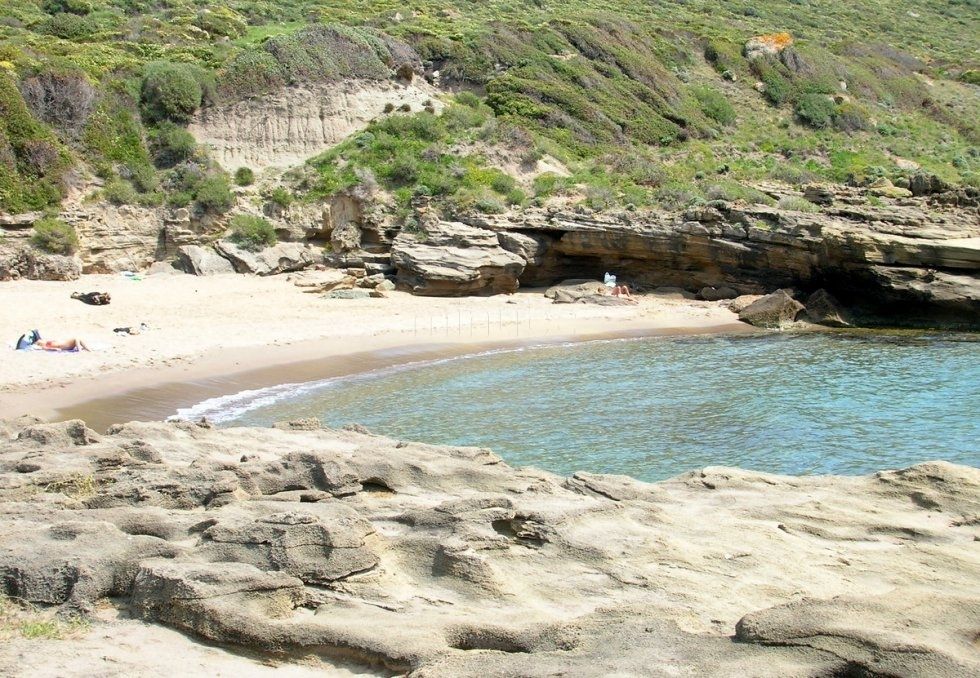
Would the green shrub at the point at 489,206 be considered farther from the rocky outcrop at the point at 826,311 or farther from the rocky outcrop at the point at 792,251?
the rocky outcrop at the point at 826,311

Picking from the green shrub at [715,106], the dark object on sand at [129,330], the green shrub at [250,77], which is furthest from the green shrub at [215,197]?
the green shrub at [715,106]

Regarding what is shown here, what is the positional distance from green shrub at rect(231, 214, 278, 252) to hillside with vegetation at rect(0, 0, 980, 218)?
4.42 feet

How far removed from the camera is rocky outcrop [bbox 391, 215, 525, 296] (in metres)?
23.6

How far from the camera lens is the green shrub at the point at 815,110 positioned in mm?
41750

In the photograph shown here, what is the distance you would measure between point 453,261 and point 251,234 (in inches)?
234

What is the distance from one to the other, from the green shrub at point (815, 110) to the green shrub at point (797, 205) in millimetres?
18456

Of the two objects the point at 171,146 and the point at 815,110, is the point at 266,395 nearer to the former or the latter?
the point at 171,146

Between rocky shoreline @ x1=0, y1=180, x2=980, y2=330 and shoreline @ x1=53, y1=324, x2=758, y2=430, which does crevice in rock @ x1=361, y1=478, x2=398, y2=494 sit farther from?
rocky shoreline @ x1=0, y1=180, x2=980, y2=330

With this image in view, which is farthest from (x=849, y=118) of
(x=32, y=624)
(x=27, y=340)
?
(x=32, y=624)

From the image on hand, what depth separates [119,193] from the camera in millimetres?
25703

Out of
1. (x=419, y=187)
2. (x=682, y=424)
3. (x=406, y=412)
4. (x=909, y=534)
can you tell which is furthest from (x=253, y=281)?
(x=909, y=534)

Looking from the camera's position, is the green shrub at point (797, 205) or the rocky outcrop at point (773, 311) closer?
the rocky outcrop at point (773, 311)

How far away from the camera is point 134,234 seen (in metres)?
25.2

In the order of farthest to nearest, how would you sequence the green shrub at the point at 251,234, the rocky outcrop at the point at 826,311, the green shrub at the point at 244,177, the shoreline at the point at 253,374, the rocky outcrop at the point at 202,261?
the green shrub at the point at 244,177 → the green shrub at the point at 251,234 → the rocky outcrop at the point at 202,261 → the rocky outcrop at the point at 826,311 → the shoreline at the point at 253,374
